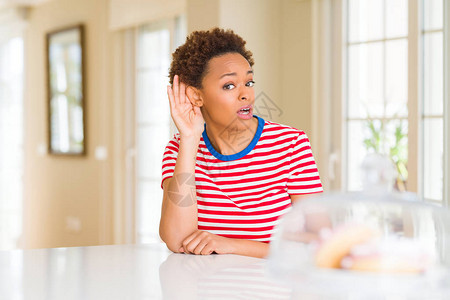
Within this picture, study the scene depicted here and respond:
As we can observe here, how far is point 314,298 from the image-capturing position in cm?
88

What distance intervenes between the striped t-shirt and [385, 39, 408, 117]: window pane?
4.76ft

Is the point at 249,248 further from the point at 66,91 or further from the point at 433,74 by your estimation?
the point at 66,91

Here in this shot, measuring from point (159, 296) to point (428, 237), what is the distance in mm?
429

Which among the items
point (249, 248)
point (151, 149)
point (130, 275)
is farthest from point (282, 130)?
point (151, 149)

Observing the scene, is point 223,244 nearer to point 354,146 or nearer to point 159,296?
point 159,296

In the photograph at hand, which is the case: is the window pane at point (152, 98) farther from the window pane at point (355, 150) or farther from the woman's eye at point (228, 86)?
the woman's eye at point (228, 86)

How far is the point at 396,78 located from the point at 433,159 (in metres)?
0.46

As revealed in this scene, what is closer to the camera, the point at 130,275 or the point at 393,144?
the point at 130,275

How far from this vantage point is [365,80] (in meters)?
3.07

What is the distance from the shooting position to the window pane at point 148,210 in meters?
4.39

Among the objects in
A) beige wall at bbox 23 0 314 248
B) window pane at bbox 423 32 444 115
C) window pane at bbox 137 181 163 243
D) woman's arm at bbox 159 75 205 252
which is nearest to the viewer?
woman's arm at bbox 159 75 205 252

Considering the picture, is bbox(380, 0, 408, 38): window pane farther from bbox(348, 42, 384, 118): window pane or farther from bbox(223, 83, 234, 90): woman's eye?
bbox(223, 83, 234, 90): woman's eye

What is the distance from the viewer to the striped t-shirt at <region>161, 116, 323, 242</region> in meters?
1.49

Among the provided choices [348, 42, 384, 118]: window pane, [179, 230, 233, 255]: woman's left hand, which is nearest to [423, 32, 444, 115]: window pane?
[348, 42, 384, 118]: window pane
